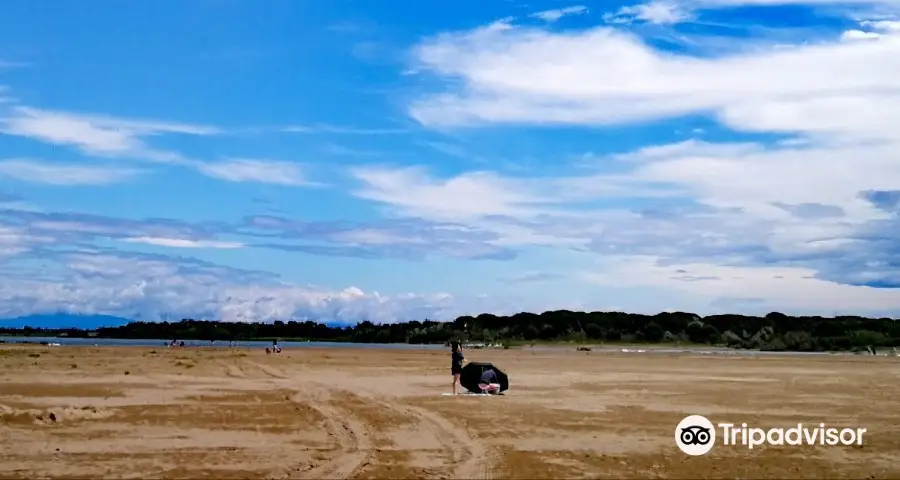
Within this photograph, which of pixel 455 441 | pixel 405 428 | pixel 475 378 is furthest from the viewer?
pixel 475 378

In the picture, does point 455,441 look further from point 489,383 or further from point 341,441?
point 489,383

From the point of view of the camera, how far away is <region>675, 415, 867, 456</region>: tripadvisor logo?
16.5m

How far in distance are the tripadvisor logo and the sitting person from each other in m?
8.45

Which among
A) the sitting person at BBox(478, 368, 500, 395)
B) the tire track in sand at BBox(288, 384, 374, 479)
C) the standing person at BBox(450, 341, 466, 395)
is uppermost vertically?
the standing person at BBox(450, 341, 466, 395)

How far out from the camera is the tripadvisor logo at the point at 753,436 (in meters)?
16.5

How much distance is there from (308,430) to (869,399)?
18354 mm

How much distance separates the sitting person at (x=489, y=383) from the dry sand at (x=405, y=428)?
1.87ft

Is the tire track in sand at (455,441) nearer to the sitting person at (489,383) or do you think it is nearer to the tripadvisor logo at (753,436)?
the sitting person at (489,383)

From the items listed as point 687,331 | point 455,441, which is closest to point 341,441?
point 455,441

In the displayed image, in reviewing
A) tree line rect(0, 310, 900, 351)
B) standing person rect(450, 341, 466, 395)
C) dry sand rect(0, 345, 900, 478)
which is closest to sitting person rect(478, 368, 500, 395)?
dry sand rect(0, 345, 900, 478)

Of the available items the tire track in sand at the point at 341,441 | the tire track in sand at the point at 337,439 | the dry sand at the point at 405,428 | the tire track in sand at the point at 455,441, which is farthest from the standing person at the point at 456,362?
the tire track in sand at the point at 341,441

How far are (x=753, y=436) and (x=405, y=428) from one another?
7026mm

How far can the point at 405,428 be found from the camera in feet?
60.1

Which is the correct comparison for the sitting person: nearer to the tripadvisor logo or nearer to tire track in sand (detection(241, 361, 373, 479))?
tire track in sand (detection(241, 361, 373, 479))
